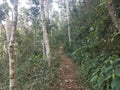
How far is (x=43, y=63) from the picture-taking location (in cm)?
1143

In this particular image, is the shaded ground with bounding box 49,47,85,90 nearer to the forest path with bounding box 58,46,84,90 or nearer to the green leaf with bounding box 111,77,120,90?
the forest path with bounding box 58,46,84,90

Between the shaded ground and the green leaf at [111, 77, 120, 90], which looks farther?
the shaded ground

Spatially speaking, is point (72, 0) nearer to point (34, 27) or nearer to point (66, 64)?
point (34, 27)

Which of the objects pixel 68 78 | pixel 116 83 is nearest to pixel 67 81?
pixel 68 78

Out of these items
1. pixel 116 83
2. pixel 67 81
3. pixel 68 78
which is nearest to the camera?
pixel 116 83

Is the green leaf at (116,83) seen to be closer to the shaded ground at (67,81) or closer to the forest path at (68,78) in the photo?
the shaded ground at (67,81)

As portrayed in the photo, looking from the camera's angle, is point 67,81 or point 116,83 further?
point 67,81

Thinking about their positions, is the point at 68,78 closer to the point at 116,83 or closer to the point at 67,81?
the point at 67,81

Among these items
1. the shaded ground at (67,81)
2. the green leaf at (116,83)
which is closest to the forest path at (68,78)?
the shaded ground at (67,81)

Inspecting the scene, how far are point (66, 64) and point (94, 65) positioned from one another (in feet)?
18.9

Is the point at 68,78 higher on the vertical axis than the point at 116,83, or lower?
lower

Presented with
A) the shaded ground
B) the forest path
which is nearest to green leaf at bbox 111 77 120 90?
the shaded ground

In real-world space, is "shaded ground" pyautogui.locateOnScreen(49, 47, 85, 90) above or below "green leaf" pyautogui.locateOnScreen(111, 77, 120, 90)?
below

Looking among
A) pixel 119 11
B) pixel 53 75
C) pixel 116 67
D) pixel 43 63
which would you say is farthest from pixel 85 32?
pixel 116 67
